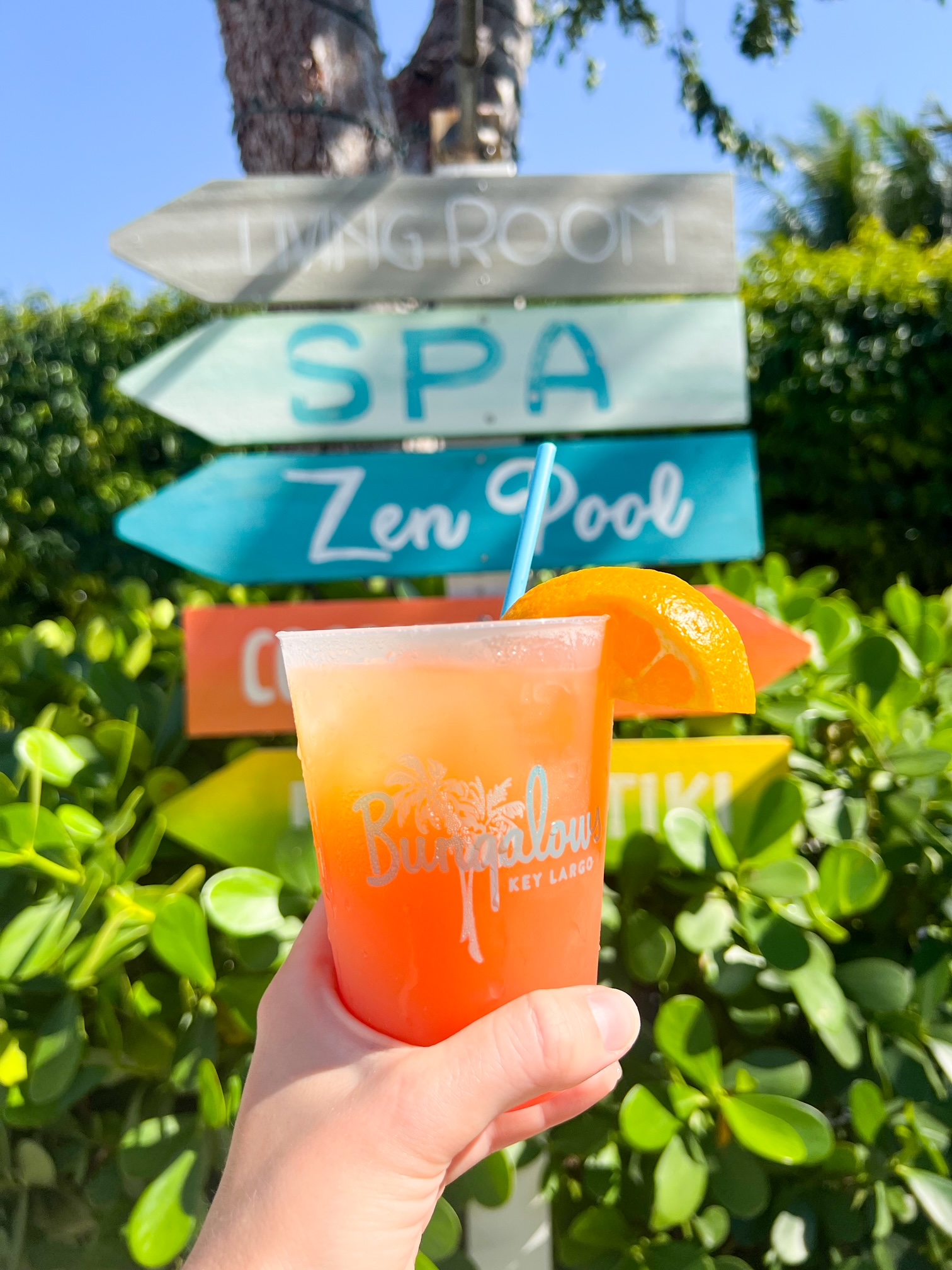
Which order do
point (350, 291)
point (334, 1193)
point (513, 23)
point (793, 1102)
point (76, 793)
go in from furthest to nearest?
point (513, 23), point (350, 291), point (76, 793), point (793, 1102), point (334, 1193)

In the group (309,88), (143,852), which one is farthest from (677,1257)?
(309,88)

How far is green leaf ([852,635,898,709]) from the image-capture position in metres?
1.28

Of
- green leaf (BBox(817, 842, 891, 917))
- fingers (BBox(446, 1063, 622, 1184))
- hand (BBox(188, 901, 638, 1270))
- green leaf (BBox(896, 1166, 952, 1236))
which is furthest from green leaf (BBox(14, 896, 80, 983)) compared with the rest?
green leaf (BBox(896, 1166, 952, 1236))

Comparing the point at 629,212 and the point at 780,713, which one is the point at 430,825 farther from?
the point at 629,212

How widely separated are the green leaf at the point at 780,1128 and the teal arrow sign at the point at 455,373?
3.16 feet

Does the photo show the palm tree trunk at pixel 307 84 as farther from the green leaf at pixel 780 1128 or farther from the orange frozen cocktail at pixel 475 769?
the green leaf at pixel 780 1128

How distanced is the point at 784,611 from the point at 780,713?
0.25 meters

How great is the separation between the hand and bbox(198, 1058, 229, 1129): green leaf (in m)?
0.27

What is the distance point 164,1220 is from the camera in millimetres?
938

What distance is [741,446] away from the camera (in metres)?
1.46

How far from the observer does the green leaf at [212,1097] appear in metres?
0.96

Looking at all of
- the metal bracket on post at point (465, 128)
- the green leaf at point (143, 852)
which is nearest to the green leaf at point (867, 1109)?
the green leaf at point (143, 852)

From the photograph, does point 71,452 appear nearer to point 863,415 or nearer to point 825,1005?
point 863,415

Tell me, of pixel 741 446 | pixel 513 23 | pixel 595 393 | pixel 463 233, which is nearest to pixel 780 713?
pixel 741 446
